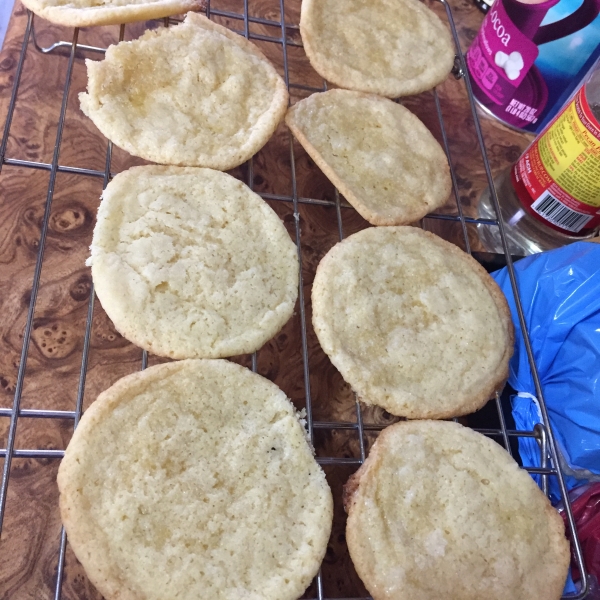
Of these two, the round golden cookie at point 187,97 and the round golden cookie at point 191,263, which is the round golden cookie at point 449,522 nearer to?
the round golden cookie at point 191,263

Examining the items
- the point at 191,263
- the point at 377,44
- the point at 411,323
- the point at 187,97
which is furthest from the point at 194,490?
Answer: the point at 377,44

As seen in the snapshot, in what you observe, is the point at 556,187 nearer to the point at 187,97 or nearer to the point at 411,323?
the point at 411,323

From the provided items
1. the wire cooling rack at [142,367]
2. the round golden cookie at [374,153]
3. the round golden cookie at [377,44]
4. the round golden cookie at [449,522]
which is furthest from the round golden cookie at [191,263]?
the round golden cookie at [377,44]

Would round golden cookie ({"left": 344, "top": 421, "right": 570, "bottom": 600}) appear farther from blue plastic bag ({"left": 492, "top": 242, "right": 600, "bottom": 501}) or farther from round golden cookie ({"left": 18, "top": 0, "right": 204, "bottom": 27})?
round golden cookie ({"left": 18, "top": 0, "right": 204, "bottom": 27})

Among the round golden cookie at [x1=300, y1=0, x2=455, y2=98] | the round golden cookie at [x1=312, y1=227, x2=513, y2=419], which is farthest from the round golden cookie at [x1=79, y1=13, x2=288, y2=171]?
the round golden cookie at [x1=312, y1=227, x2=513, y2=419]

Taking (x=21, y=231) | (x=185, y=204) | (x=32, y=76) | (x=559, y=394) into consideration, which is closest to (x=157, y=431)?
(x=185, y=204)

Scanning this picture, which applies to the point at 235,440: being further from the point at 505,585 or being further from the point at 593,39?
the point at 593,39

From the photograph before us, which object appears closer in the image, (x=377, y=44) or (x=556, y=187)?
(x=556, y=187)
